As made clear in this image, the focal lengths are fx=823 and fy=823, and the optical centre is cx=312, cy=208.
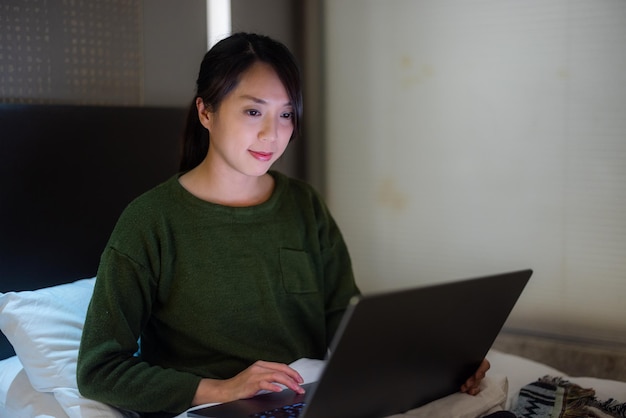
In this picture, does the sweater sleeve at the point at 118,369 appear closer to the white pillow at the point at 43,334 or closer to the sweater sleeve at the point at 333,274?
the white pillow at the point at 43,334

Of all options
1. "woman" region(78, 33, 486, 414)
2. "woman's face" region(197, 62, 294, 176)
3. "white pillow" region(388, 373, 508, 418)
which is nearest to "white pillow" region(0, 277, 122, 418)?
"woman" region(78, 33, 486, 414)

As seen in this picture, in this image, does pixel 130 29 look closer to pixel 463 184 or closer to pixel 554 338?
pixel 463 184

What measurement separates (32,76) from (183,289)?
2.52 ft

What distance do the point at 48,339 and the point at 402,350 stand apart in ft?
2.76

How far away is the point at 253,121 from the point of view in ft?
5.82

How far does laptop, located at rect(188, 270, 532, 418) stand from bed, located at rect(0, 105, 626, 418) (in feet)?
0.28

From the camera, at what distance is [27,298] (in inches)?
70.8

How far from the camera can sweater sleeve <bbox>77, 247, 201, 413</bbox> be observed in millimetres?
1594

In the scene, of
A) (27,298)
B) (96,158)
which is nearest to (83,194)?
(96,158)

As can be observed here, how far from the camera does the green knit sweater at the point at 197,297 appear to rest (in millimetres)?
1606

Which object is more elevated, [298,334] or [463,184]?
[463,184]

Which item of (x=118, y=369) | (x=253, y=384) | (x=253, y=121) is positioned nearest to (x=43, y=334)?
(x=118, y=369)

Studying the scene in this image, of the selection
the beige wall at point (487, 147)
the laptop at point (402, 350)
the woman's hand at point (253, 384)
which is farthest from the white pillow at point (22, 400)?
the beige wall at point (487, 147)

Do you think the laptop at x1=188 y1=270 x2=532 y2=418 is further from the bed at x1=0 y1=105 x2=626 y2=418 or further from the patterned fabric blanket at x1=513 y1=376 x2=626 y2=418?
the patterned fabric blanket at x1=513 y1=376 x2=626 y2=418
